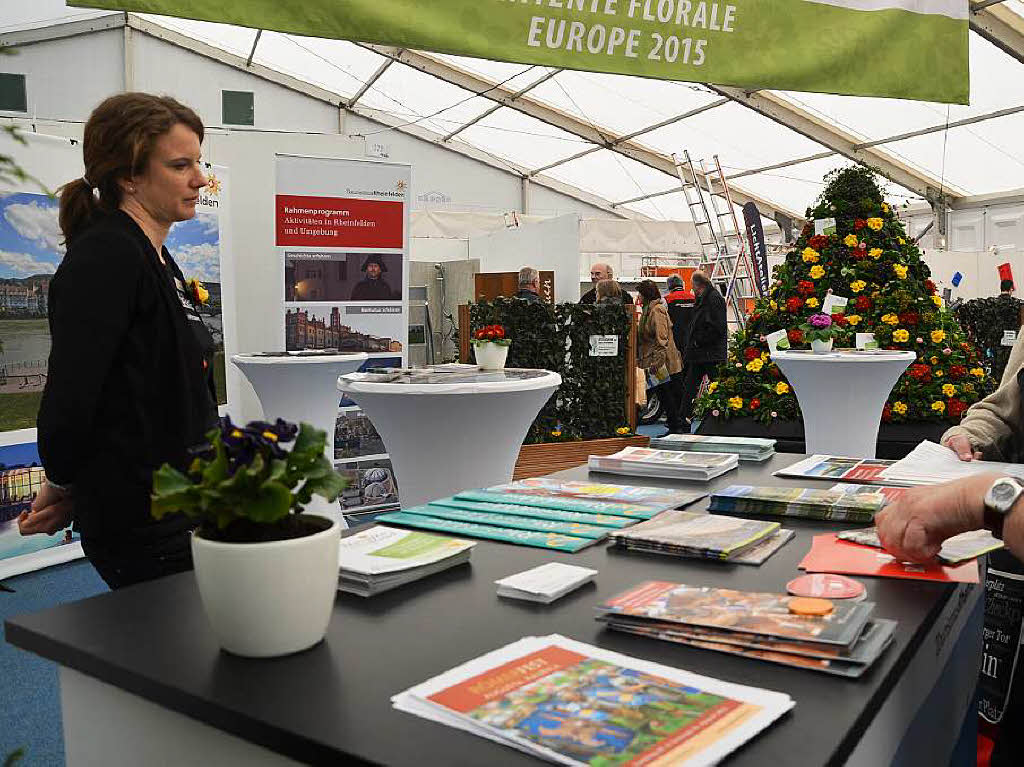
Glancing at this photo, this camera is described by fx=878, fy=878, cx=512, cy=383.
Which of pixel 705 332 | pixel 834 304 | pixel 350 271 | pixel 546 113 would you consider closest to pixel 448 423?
pixel 350 271

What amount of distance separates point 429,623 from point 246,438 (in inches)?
11.2

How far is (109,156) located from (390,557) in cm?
110

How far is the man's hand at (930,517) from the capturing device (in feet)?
3.64

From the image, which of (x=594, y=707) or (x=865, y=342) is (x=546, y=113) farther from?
(x=594, y=707)

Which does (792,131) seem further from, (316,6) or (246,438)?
(246,438)

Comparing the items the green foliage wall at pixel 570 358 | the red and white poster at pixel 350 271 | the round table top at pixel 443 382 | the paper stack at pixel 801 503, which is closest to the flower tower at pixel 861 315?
the green foliage wall at pixel 570 358

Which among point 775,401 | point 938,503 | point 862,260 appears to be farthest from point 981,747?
point 862,260

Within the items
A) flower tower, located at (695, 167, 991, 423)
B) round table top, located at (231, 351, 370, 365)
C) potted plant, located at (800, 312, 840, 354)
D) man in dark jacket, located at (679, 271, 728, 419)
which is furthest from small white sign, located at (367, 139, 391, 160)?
potted plant, located at (800, 312, 840, 354)

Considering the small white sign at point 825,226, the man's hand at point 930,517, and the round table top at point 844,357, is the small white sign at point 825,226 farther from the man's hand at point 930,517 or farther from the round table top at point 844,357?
the man's hand at point 930,517

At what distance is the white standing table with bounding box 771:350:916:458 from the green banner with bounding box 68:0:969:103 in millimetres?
1719

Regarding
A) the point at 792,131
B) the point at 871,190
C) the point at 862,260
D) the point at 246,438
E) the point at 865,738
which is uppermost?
the point at 792,131

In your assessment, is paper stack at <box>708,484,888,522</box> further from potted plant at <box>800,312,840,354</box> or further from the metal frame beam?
the metal frame beam

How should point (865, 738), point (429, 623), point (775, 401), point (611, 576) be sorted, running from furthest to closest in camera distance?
1. point (775, 401)
2. point (611, 576)
3. point (429, 623)
4. point (865, 738)

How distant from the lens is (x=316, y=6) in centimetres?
162
